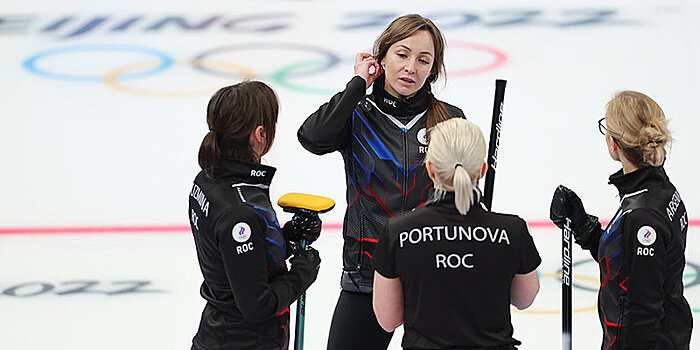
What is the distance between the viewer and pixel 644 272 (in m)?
2.39

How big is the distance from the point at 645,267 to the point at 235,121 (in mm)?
1145

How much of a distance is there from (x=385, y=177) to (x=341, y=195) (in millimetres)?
2492

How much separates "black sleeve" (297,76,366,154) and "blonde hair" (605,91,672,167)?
741 mm

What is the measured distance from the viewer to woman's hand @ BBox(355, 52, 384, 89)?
2756mm

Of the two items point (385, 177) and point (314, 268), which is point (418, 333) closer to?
point (314, 268)

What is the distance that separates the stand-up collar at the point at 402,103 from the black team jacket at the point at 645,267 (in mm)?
616

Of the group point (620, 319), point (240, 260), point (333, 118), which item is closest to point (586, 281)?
point (620, 319)

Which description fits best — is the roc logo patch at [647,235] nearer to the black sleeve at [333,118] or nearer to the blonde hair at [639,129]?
the blonde hair at [639,129]

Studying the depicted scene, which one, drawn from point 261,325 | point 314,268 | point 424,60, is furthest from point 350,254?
point 424,60

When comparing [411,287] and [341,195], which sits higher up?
[341,195]

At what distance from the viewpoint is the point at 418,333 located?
2158 mm

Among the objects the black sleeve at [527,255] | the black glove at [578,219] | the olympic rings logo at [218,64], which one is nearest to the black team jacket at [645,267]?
the black glove at [578,219]

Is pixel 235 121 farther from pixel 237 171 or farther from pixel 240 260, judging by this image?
pixel 240 260

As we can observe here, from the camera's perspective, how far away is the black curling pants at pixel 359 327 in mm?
2719
